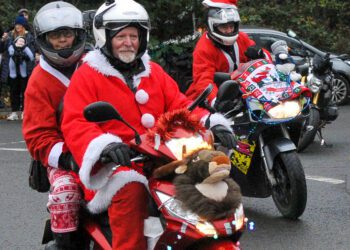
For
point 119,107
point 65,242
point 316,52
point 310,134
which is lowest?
point 316,52

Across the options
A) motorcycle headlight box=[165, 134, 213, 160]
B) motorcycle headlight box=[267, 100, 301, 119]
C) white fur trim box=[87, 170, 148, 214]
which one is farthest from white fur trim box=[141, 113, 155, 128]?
motorcycle headlight box=[267, 100, 301, 119]

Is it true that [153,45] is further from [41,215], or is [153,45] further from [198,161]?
[198,161]

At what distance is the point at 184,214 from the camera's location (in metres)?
3.94

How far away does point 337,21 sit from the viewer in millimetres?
25250

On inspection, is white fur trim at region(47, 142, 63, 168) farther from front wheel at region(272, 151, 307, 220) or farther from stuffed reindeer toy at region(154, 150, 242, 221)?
front wheel at region(272, 151, 307, 220)

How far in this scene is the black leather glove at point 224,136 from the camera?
4.47 meters

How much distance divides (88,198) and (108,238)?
31cm

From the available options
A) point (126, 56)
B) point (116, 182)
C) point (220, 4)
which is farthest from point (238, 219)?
point (220, 4)

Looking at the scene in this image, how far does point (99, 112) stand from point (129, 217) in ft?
1.86

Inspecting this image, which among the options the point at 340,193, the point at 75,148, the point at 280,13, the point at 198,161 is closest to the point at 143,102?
the point at 75,148

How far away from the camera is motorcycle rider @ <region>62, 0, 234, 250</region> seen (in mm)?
4316

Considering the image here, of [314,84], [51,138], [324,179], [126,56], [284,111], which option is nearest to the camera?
[126,56]

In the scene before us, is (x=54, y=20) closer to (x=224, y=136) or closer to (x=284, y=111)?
(x=224, y=136)

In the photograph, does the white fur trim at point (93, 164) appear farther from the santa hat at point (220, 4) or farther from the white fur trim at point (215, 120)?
the santa hat at point (220, 4)
